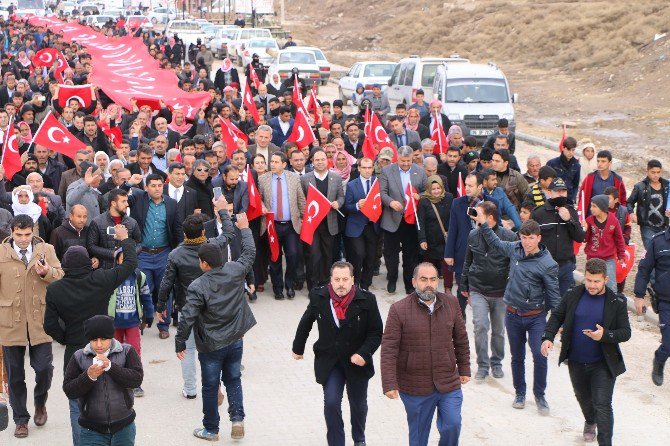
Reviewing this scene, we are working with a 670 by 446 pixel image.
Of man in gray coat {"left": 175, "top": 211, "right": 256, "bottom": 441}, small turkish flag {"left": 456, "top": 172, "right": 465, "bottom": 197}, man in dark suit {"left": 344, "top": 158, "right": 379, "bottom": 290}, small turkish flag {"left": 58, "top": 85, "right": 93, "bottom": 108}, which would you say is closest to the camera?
man in gray coat {"left": 175, "top": 211, "right": 256, "bottom": 441}

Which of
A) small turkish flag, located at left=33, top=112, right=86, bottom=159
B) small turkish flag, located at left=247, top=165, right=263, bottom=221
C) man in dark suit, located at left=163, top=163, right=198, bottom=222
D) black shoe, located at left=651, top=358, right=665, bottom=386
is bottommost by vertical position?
black shoe, located at left=651, top=358, right=665, bottom=386

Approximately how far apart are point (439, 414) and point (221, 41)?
4796cm

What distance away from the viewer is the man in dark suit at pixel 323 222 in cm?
1373

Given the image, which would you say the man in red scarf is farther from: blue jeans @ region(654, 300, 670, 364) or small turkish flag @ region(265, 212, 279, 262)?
small turkish flag @ region(265, 212, 279, 262)

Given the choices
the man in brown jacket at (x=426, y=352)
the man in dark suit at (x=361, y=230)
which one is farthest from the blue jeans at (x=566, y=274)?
the man in brown jacket at (x=426, y=352)

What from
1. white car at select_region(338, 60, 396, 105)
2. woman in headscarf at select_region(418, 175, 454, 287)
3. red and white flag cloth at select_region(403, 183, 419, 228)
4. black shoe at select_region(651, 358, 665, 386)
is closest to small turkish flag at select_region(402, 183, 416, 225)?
red and white flag cloth at select_region(403, 183, 419, 228)

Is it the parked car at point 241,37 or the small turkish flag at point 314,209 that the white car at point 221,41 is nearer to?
the parked car at point 241,37

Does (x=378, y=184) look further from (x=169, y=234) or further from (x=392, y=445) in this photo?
(x=392, y=445)

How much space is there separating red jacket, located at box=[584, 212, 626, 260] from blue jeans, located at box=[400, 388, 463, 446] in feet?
14.7

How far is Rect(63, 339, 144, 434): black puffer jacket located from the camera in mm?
7124

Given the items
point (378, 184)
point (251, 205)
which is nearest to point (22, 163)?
point (251, 205)

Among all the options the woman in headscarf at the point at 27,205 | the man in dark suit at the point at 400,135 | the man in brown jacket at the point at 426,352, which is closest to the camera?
the man in brown jacket at the point at 426,352

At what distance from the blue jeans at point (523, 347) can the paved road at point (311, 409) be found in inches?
9.4

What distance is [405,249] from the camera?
1426 centimetres
